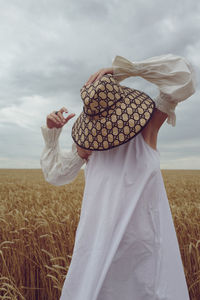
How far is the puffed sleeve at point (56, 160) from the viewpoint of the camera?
1519 millimetres

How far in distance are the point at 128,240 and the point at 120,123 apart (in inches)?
21.2

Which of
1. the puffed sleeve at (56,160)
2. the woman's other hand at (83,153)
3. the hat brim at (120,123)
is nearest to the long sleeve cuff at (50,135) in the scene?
the puffed sleeve at (56,160)

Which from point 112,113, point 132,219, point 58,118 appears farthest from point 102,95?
point 132,219

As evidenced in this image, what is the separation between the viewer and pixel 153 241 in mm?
1169

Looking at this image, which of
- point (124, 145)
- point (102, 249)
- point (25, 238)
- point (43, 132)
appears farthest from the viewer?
point (25, 238)

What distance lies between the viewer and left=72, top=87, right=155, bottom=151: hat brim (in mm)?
1153

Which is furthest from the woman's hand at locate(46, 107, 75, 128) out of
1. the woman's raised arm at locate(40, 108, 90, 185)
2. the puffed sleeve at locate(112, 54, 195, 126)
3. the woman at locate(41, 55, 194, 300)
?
the puffed sleeve at locate(112, 54, 195, 126)

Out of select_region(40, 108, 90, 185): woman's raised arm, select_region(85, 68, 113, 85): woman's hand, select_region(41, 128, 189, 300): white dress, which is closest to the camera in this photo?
select_region(41, 128, 189, 300): white dress

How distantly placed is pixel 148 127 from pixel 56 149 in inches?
22.7

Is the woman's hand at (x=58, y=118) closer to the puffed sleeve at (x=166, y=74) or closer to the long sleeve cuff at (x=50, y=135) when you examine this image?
the long sleeve cuff at (x=50, y=135)

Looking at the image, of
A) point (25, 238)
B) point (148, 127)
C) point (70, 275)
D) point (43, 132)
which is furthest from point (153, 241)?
point (25, 238)

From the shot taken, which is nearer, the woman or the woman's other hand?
the woman

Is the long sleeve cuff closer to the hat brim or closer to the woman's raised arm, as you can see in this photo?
the woman's raised arm

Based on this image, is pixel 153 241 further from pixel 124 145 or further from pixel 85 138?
pixel 85 138
